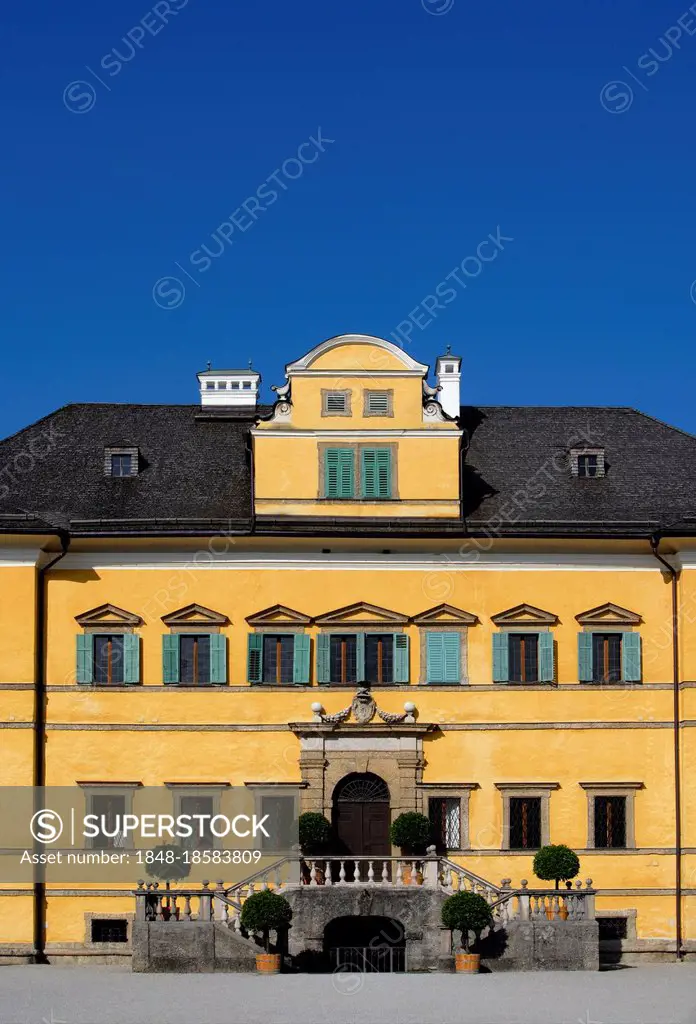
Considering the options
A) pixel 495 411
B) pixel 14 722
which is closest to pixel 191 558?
pixel 14 722

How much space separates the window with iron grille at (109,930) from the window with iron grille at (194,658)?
5644 millimetres

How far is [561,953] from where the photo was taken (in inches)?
1496

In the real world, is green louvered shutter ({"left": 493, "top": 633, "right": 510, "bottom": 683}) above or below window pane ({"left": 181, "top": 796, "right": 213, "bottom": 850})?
above

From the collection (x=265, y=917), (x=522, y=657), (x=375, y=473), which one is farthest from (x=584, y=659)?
(x=265, y=917)

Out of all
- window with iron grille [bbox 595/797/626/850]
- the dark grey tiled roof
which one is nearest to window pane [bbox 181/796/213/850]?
the dark grey tiled roof

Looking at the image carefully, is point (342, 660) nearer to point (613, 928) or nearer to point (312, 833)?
point (312, 833)

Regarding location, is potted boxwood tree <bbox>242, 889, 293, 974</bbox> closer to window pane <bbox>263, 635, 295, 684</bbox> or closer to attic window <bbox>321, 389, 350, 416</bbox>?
window pane <bbox>263, 635, 295, 684</bbox>

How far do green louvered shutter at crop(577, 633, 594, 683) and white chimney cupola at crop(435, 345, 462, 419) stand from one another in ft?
25.9

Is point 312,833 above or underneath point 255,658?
underneath

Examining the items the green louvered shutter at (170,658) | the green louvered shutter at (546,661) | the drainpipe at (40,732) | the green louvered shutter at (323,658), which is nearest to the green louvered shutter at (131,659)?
the green louvered shutter at (170,658)

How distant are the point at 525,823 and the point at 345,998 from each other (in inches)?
349

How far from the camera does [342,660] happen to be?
42.0 meters

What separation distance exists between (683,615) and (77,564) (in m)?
14.1

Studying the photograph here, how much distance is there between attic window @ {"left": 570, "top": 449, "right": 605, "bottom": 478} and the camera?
4484 cm
